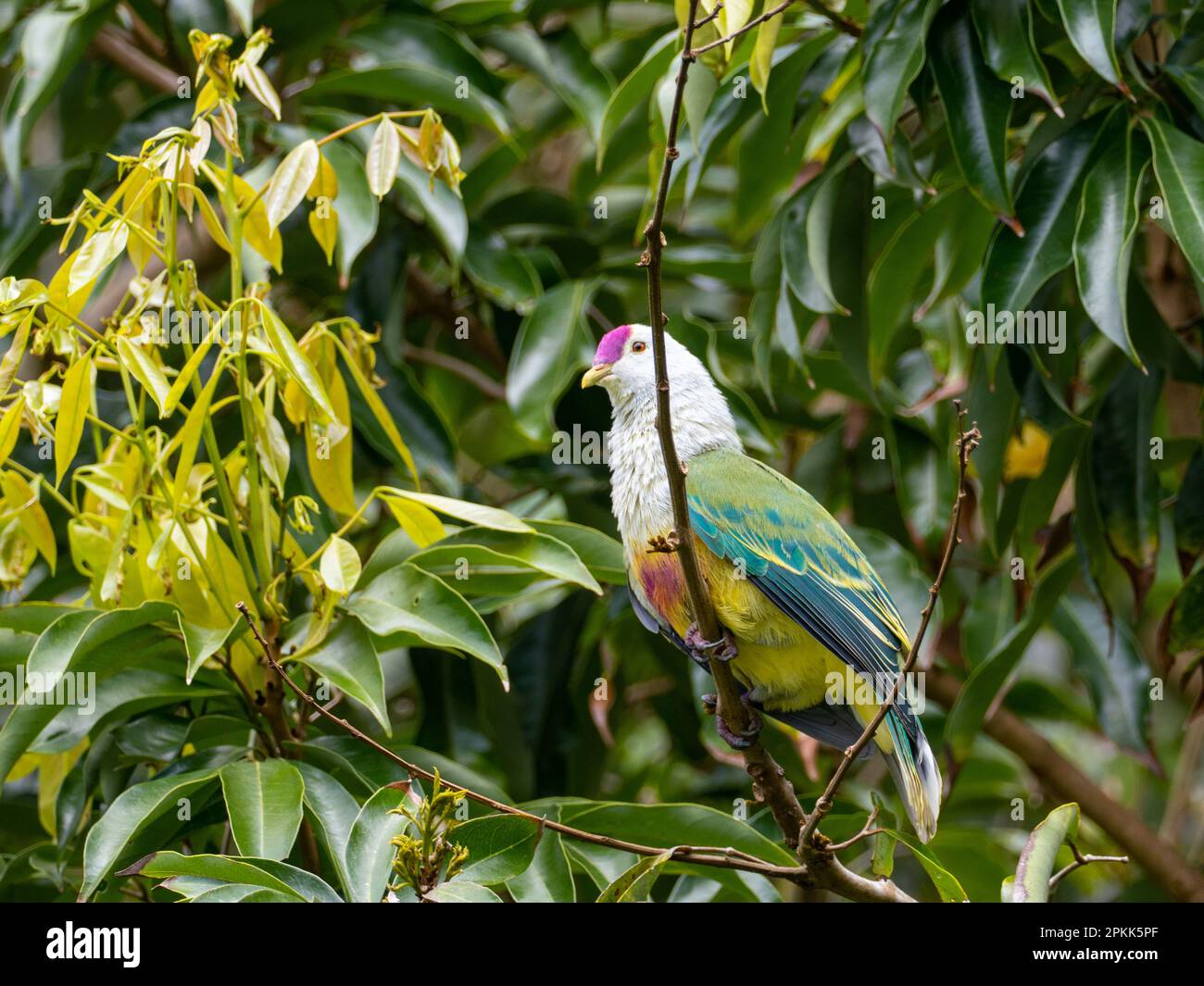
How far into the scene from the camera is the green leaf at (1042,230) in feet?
9.54

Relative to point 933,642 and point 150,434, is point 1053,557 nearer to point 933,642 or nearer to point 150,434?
point 933,642

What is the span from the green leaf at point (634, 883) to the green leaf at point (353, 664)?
49cm

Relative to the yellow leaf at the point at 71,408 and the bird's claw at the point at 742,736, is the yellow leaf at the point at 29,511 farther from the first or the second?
the bird's claw at the point at 742,736

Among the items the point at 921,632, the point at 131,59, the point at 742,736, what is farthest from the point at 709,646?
the point at 131,59

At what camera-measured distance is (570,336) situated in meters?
3.55

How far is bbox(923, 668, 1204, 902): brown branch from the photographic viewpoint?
12.2ft

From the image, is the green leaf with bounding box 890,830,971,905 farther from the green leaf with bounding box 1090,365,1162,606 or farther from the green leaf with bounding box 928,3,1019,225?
the green leaf with bounding box 928,3,1019,225

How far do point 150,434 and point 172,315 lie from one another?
0.31 m

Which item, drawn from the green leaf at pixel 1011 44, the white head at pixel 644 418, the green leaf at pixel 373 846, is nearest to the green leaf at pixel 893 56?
the green leaf at pixel 1011 44

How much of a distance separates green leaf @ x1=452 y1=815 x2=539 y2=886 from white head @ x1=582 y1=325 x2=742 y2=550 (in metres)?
0.68

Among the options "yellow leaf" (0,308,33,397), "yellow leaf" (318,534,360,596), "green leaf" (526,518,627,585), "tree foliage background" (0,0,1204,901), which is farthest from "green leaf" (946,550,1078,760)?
"yellow leaf" (0,308,33,397)

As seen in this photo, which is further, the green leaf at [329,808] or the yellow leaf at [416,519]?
the yellow leaf at [416,519]

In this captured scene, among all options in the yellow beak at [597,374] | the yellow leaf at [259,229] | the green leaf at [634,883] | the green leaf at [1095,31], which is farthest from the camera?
the yellow beak at [597,374]

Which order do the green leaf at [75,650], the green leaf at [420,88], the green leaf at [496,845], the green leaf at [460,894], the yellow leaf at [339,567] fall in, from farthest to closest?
the green leaf at [420,88] < the yellow leaf at [339,567] < the green leaf at [75,650] < the green leaf at [496,845] < the green leaf at [460,894]
